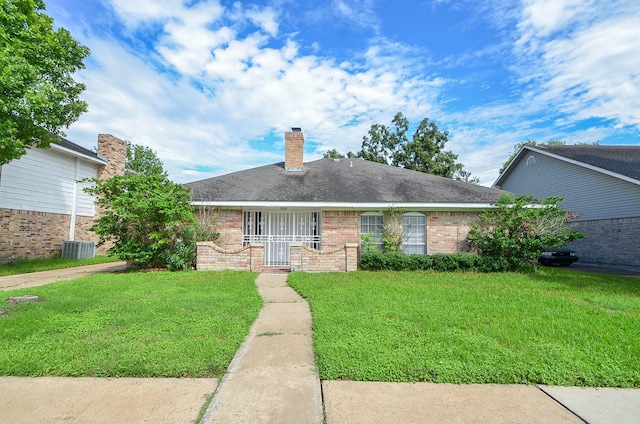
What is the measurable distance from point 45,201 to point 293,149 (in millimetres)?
10848

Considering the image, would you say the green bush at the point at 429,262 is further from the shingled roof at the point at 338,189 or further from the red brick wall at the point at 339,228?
the shingled roof at the point at 338,189

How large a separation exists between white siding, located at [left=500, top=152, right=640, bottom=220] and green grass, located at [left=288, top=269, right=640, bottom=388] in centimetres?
912

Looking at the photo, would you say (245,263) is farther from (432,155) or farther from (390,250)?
(432,155)

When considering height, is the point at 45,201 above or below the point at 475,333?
above

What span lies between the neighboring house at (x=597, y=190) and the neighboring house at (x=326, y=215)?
250 inches

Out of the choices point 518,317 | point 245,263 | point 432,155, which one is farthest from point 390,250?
point 432,155

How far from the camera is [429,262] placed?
1154 cm

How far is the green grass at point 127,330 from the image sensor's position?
3.44 m

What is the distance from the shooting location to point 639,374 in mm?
3420

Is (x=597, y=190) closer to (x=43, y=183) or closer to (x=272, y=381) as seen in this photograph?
(x=272, y=381)

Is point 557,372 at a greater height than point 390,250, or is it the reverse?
point 390,250

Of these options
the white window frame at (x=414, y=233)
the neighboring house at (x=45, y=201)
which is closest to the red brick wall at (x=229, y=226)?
the neighboring house at (x=45, y=201)

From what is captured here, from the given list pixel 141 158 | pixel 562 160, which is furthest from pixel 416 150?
pixel 141 158

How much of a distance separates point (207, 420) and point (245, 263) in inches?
349
